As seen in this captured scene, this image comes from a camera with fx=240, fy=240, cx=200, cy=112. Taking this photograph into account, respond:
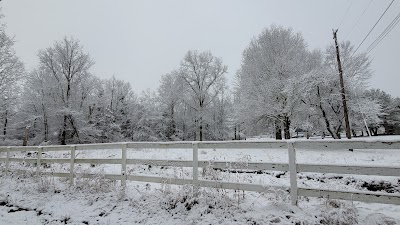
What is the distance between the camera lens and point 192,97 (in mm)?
34062

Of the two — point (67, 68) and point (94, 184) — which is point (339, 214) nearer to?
point (94, 184)

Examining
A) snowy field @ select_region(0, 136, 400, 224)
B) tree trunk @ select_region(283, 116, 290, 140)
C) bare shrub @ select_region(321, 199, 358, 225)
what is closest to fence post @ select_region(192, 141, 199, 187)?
snowy field @ select_region(0, 136, 400, 224)

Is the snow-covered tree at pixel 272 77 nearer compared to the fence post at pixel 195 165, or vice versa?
the fence post at pixel 195 165

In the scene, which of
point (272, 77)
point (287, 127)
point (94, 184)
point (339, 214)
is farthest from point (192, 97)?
point (339, 214)

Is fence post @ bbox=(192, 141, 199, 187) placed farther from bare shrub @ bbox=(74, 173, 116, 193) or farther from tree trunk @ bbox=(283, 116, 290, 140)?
tree trunk @ bbox=(283, 116, 290, 140)

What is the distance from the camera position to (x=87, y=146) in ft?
24.5

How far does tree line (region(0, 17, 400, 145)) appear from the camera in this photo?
64.7ft

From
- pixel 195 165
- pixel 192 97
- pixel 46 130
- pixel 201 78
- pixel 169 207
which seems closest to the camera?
pixel 169 207

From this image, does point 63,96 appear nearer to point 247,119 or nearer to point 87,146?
point 247,119

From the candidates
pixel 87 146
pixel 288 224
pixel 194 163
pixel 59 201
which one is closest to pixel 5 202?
pixel 59 201

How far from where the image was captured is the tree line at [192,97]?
1973 centimetres

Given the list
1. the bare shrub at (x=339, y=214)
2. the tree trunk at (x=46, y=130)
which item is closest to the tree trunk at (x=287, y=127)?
the bare shrub at (x=339, y=214)

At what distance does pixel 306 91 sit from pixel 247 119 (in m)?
5.59

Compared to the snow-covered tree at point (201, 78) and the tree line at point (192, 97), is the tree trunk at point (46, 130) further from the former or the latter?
the snow-covered tree at point (201, 78)
